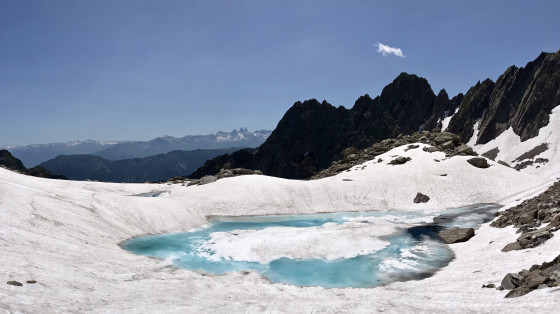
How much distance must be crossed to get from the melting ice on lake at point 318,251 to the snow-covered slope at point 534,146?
116484 millimetres

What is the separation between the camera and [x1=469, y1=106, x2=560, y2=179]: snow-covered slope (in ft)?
477

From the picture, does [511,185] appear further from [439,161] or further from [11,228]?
[11,228]

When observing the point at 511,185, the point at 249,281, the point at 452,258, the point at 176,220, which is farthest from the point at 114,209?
the point at 511,185

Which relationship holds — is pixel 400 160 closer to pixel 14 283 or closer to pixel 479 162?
pixel 479 162

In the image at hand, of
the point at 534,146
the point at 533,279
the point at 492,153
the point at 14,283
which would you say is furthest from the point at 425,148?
the point at 492,153

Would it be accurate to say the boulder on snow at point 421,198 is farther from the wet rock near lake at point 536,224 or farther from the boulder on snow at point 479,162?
the wet rock near lake at point 536,224

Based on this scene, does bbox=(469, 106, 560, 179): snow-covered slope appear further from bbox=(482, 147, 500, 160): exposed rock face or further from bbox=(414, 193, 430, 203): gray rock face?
bbox=(414, 193, 430, 203): gray rock face

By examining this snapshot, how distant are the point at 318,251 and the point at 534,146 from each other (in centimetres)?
17761

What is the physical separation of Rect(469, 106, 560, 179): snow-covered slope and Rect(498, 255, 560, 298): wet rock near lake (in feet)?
462

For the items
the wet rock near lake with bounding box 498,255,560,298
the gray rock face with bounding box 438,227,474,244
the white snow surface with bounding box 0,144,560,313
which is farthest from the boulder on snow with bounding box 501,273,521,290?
the gray rock face with bounding box 438,227,474,244

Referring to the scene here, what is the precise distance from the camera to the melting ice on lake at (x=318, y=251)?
3247 centimetres

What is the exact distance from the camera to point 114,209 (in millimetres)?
52062

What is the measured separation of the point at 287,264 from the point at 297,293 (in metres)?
10.4

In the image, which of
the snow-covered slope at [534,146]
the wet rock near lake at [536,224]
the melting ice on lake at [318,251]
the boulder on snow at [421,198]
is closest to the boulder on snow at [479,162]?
the boulder on snow at [421,198]
